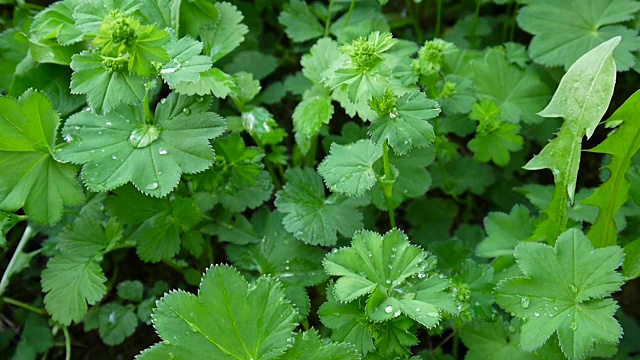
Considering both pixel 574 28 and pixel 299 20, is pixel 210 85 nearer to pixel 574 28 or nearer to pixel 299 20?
pixel 299 20

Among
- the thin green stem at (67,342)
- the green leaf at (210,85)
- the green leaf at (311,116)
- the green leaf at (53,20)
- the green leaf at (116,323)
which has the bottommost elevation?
the thin green stem at (67,342)

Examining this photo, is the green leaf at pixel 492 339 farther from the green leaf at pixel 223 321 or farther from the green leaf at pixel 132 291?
the green leaf at pixel 132 291

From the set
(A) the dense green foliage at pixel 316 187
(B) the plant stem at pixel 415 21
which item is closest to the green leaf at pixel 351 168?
(A) the dense green foliage at pixel 316 187

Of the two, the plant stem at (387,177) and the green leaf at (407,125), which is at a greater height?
the green leaf at (407,125)

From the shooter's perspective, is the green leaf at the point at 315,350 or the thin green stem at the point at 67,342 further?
the thin green stem at the point at 67,342

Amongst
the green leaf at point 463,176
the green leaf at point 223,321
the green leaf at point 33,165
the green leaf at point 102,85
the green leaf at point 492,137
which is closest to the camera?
the green leaf at point 223,321

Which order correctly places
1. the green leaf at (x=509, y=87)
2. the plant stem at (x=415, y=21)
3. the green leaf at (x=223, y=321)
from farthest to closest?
1. the plant stem at (x=415, y=21)
2. the green leaf at (x=509, y=87)
3. the green leaf at (x=223, y=321)

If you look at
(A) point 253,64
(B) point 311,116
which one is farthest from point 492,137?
(A) point 253,64
